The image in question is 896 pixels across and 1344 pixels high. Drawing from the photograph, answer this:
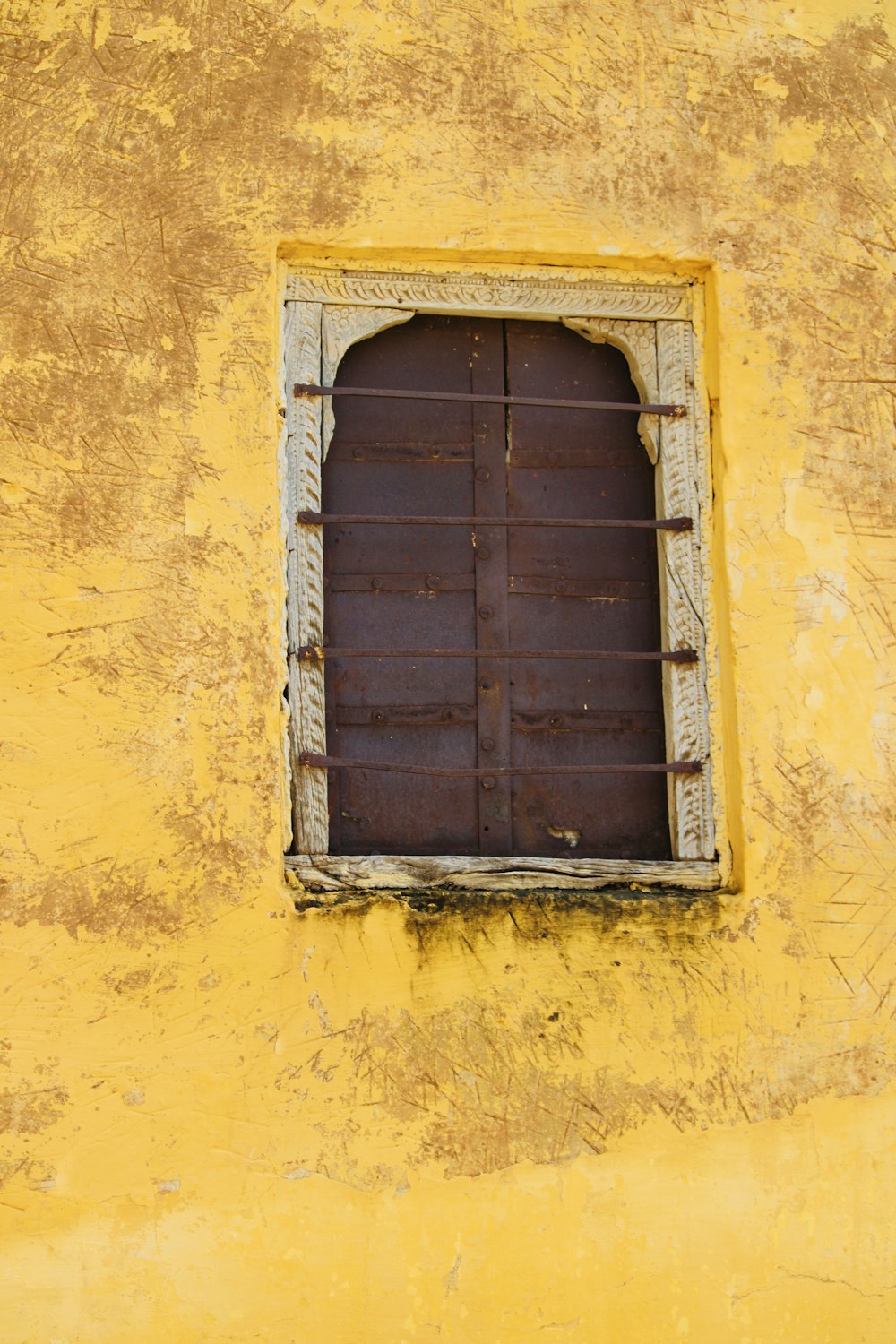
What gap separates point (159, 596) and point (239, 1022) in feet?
2.90

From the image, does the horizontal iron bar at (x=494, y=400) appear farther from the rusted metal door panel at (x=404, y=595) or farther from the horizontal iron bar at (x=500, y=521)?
the horizontal iron bar at (x=500, y=521)

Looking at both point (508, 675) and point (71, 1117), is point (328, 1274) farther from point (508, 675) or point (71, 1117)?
point (508, 675)

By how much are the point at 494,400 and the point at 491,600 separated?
0.47 m

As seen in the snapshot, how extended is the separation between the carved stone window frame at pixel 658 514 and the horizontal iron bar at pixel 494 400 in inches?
1.0

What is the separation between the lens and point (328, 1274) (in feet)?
8.24

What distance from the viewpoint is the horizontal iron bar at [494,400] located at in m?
2.97

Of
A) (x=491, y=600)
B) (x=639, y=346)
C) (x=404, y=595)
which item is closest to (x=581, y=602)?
(x=491, y=600)

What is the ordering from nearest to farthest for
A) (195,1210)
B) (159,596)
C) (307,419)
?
(195,1210) → (159,596) → (307,419)

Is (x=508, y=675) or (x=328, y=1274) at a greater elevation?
(x=508, y=675)

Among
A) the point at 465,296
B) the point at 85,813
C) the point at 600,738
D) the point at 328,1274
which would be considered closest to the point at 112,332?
the point at 465,296

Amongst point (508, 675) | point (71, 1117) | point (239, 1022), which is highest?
point (508, 675)

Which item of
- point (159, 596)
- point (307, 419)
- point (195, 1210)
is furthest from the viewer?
point (307, 419)

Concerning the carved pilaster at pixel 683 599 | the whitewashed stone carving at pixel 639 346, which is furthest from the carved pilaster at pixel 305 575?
the carved pilaster at pixel 683 599

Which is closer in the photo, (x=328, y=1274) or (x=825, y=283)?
(x=328, y=1274)
